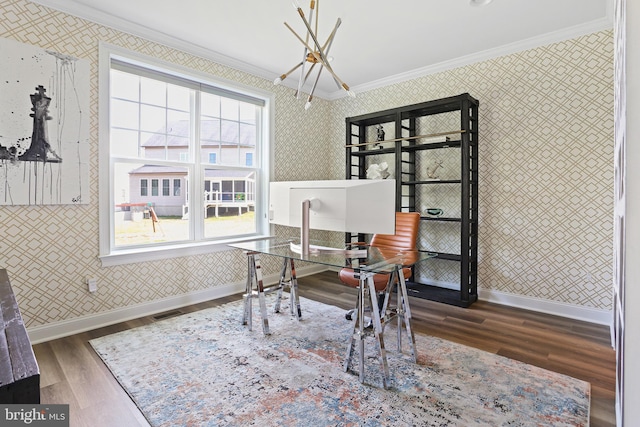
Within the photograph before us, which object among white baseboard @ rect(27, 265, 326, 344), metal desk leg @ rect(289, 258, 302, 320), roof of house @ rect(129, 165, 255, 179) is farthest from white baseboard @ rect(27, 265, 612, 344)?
roof of house @ rect(129, 165, 255, 179)

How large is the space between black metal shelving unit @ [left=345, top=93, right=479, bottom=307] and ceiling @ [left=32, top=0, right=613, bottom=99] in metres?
0.57

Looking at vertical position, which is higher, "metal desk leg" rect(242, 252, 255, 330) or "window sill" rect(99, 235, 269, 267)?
"window sill" rect(99, 235, 269, 267)

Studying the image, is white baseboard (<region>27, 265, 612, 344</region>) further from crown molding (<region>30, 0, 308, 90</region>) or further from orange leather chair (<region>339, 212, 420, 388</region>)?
crown molding (<region>30, 0, 308, 90</region>)

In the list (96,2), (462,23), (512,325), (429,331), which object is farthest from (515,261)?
(96,2)

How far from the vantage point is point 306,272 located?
186 inches

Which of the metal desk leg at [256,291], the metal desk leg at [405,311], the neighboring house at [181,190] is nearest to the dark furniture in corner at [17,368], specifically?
the metal desk leg at [256,291]

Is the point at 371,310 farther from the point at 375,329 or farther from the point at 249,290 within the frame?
the point at 249,290

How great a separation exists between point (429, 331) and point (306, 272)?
7.45 ft

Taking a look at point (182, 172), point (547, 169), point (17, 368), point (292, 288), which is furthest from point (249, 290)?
point (547, 169)

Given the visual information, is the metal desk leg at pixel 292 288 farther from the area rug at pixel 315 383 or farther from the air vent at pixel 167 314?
the air vent at pixel 167 314

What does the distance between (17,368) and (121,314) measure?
2575 millimetres

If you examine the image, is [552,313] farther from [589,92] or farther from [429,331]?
[589,92]

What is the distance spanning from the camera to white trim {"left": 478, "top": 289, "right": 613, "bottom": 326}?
296cm

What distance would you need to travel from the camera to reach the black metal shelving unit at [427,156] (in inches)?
132
